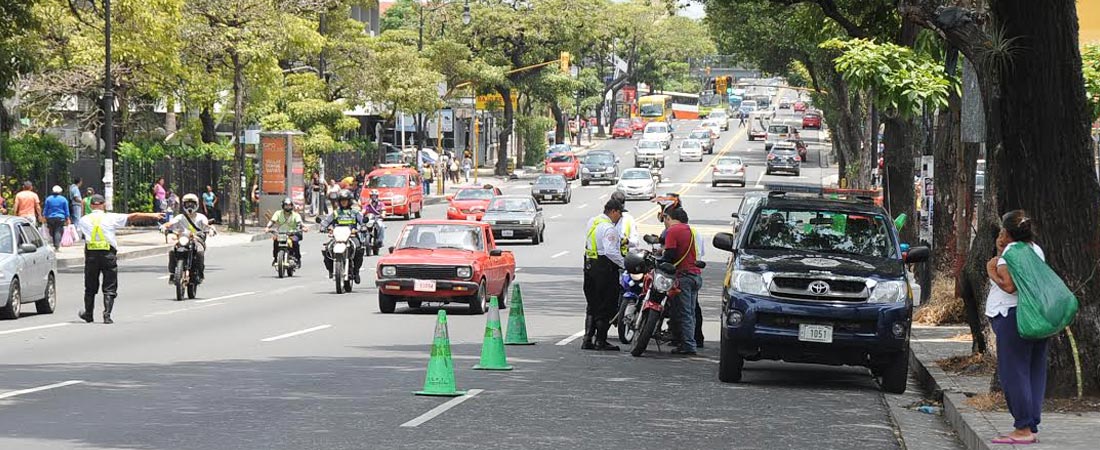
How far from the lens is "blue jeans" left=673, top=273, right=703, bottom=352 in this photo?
18.5m

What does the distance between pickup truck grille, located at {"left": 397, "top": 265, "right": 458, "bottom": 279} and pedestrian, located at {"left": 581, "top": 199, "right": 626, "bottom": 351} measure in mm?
5229

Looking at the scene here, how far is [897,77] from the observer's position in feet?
70.6

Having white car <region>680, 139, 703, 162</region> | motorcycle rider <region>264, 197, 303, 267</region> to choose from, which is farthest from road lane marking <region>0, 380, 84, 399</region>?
white car <region>680, 139, 703, 162</region>

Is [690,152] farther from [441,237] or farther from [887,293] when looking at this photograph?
[887,293]

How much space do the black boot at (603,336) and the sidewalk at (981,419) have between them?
3529 millimetres

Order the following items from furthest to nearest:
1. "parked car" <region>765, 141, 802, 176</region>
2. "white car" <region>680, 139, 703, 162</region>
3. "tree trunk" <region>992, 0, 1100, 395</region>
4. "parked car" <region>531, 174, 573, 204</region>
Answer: "white car" <region>680, 139, 703, 162</region> < "parked car" <region>765, 141, 802, 176</region> < "parked car" <region>531, 174, 573, 204</region> < "tree trunk" <region>992, 0, 1100, 395</region>

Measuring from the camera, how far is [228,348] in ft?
62.4

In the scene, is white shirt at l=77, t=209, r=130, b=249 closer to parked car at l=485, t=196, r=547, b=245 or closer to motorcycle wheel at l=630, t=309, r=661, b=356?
motorcycle wheel at l=630, t=309, r=661, b=356

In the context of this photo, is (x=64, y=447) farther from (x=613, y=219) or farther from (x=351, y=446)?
(x=613, y=219)

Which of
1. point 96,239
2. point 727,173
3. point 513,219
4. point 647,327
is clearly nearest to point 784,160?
point 727,173

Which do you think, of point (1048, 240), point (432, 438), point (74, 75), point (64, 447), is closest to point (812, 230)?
point (1048, 240)

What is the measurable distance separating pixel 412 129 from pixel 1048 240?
105350mm

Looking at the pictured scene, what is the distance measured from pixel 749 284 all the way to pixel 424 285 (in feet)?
30.7

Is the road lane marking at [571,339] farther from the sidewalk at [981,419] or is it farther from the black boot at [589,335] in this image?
the sidewalk at [981,419]
